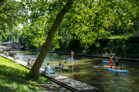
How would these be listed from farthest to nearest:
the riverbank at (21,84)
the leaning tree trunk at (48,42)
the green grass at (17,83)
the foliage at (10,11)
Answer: the foliage at (10,11)
the leaning tree trunk at (48,42)
the riverbank at (21,84)
the green grass at (17,83)

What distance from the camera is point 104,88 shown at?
14.3 m

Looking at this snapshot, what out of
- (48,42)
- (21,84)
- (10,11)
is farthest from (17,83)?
(10,11)

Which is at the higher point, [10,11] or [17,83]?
[10,11]

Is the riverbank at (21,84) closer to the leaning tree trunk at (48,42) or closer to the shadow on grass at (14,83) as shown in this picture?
the shadow on grass at (14,83)

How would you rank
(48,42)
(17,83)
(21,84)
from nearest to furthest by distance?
(17,83)
(21,84)
(48,42)

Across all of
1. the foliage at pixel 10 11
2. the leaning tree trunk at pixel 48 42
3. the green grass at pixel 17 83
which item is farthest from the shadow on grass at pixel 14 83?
the foliage at pixel 10 11

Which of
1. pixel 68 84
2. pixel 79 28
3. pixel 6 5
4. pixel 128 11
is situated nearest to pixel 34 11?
pixel 79 28

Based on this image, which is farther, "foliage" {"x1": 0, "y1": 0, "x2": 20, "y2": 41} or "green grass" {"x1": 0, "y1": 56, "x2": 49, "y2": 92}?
"foliage" {"x1": 0, "y1": 0, "x2": 20, "y2": 41}

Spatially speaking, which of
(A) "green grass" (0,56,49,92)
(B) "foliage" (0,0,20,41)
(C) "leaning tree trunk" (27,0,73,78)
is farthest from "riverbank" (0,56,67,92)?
(B) "foliage" (0,0,20,41)

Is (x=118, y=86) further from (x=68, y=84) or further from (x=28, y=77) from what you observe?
(x=28, y=77)

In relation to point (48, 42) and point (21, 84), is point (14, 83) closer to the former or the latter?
point (21, 84)

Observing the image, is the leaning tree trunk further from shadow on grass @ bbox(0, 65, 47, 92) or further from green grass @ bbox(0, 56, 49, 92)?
shadow on grass @ bbox(0, 65, 47, 92)

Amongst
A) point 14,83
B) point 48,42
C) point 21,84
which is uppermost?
point 48,42

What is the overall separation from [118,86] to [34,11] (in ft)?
30.8
